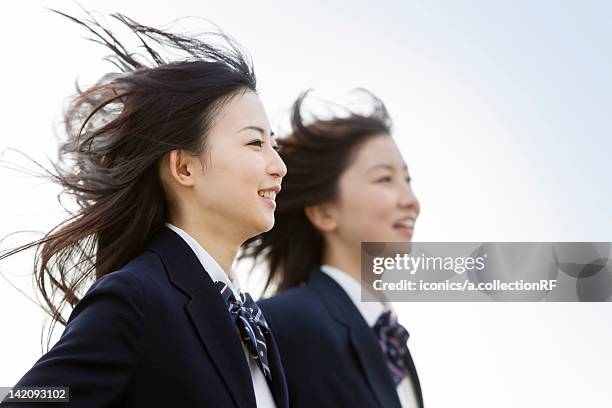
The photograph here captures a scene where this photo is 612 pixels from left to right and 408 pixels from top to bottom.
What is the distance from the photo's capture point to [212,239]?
2.64 meters

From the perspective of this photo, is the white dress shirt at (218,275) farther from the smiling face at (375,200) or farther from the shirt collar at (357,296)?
the smiling face at (375,200)

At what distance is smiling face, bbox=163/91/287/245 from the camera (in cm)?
262

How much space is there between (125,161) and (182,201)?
216 mm

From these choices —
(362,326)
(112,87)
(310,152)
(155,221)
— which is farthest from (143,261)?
(310,152)

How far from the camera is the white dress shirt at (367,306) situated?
3.88 meters

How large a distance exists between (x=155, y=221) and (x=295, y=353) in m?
1.22

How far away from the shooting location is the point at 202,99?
269 centimetres

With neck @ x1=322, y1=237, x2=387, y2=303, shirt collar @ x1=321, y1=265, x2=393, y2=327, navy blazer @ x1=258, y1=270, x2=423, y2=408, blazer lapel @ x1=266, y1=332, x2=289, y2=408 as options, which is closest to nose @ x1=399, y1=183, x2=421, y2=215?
neck @ x1=322, y1=237, x2=387, y2=303

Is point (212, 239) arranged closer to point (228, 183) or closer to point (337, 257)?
point (228, 183)

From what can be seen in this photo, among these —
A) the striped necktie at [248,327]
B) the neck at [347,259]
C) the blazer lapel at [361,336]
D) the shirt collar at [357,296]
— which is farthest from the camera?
the neck at [347,259]

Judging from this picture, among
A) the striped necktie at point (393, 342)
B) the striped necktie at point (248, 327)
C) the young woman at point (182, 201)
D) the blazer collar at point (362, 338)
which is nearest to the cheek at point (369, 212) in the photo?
the blazer collar at point (362, 338)

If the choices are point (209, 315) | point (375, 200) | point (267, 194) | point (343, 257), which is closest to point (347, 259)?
point (343, 257)

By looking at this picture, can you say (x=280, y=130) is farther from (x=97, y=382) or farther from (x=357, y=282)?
(x=97, y=382)

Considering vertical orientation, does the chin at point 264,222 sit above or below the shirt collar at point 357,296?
below
